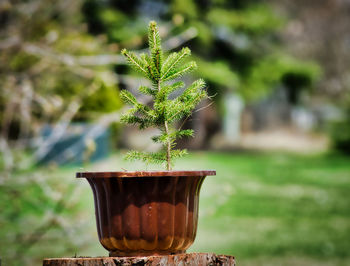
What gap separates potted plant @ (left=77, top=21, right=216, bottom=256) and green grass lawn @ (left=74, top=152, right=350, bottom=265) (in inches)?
33.0

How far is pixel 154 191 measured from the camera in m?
2.33

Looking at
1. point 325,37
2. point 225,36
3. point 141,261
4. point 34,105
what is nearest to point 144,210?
point 141,261

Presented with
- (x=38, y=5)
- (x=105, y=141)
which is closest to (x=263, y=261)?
(x=38, y=5)

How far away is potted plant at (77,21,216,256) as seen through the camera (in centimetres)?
232

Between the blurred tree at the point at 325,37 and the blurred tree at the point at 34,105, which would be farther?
the blurred tree at the point at 325,37

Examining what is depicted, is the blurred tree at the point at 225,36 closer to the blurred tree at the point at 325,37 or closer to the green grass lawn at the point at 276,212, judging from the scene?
the green grass lawn at the point at 276,212

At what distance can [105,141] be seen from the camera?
14641mm

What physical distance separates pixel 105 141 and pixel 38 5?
9.10 meters

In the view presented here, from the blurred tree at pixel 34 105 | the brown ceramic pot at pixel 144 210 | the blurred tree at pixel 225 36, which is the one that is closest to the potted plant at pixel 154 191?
the brown ceramic pot at pixel 144 210

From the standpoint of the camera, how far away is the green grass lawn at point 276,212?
6746mm

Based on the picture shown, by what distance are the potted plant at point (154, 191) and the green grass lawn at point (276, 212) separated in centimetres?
84

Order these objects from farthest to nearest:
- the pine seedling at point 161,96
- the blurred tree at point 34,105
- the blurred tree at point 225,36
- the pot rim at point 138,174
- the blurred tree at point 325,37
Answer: the blurred tree at point 325,37
the blurred tree at point 225,36
the blurred tree at point 34,105
the pine seedling at point 161,96
the pot rim at point 138,174

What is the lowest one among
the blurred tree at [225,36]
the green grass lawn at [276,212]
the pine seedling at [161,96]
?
the green grass lawn at [276,212]

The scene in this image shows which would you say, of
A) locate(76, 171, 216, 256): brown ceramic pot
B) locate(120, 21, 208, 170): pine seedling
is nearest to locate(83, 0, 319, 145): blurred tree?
locate(120, 21, 208, 170): pine seedling
